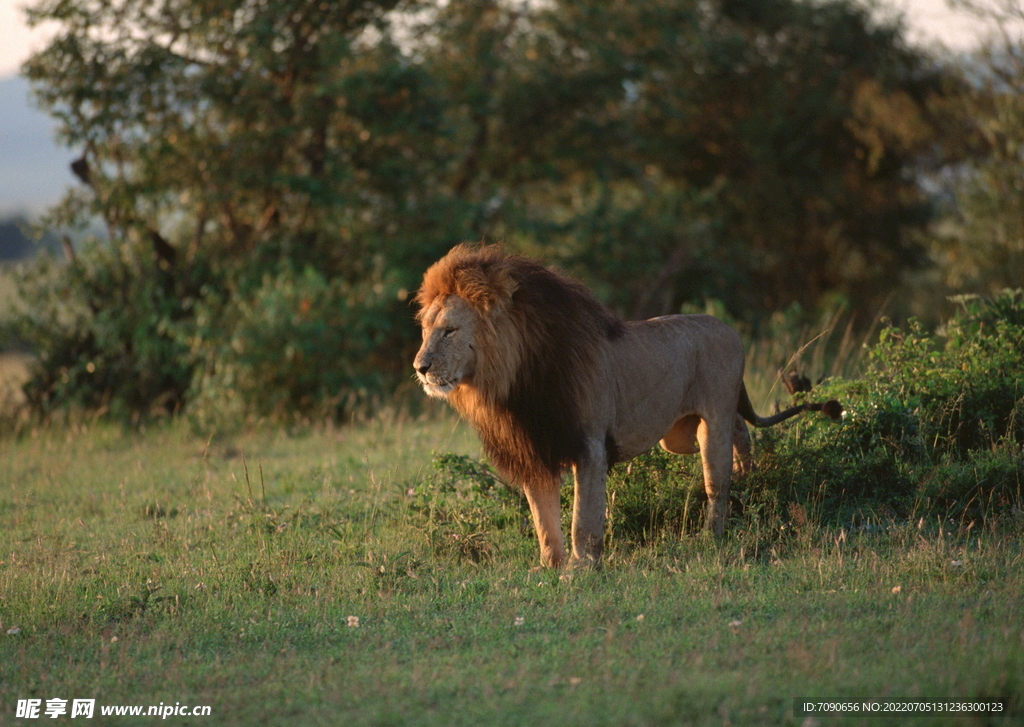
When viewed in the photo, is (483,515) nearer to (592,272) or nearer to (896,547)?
(896,547)

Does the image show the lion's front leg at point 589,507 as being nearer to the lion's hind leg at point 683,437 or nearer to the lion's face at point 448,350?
the lion's face at point 448,350

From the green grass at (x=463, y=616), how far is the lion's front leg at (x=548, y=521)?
0.17m

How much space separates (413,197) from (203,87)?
10.5ft

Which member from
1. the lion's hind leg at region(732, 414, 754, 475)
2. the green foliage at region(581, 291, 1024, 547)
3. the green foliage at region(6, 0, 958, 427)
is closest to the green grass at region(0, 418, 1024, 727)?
the green foliage at region(581, 291, 1024, 547)

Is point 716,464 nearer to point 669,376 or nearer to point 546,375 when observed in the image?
point 669,376

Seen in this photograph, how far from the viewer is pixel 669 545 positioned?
654cm

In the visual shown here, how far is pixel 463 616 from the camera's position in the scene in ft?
17.8

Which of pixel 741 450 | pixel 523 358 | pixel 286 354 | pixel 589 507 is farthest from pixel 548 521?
pixel 286 354

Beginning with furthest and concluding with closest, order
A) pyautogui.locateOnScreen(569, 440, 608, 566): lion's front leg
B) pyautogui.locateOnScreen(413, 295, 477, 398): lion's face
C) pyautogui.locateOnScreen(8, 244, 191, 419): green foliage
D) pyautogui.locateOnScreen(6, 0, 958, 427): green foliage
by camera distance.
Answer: pyautogui.locateOnScreen(8, 244, 191, 419): green foliage, pyautogui.locateOnScreen(6, 0, 958, 427): green foliage, pyautogui.locateOnScreen(569, 440, 608, 566): lion's front leg, pyautogui.locateOnScreen(413, 295, 477, 398): lion's face

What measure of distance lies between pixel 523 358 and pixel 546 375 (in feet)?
0.55

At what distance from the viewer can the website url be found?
4277 millimetres

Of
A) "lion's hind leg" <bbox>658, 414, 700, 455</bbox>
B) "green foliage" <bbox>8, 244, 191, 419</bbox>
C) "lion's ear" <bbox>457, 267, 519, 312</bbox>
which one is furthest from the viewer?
"green foliage" <bbox>8, 244, 191, 419</bbox>

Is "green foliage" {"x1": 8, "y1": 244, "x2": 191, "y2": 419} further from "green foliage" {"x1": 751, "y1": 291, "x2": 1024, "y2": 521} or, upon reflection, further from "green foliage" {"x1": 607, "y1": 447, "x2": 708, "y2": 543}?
"green foliage" {"x1": 751, "y1": 291, "x2": 1024, "y2": 521}

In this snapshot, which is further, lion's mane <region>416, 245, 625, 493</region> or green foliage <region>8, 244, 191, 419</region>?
green foliage <region>8, 244, 191, 419</region>
